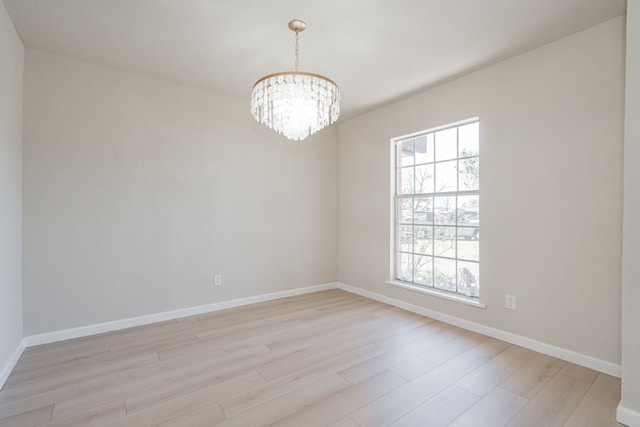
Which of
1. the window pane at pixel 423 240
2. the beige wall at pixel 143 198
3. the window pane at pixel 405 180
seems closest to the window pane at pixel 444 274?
the window pane at pixel 423 240

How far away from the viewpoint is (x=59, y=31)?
7.67 feet

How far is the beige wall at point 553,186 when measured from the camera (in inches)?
85.5

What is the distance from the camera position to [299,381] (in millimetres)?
2074

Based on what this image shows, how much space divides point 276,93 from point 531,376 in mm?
2692

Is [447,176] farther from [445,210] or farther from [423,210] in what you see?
[423,210]

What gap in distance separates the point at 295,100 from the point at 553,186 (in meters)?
2.19

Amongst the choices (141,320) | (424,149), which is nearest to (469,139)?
(424,149)

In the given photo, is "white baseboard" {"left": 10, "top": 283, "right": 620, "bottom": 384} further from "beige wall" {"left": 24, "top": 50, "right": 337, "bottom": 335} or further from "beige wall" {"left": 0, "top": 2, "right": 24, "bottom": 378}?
"beige wall" {"left": 0, "top": 2, "right": 24, "bottom": 378}

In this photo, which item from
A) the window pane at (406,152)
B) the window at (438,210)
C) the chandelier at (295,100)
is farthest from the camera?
the window pane at (406,152)

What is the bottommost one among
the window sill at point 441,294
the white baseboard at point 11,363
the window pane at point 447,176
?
the white baseboard at point 11,363

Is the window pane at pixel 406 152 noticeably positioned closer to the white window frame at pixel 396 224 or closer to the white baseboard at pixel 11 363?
the white window frame at pixel 396 224

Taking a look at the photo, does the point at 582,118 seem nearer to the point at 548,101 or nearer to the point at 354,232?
the point at 548,101

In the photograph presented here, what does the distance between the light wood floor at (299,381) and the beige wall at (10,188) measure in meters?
0.37

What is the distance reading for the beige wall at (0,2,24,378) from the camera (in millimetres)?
2074
